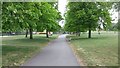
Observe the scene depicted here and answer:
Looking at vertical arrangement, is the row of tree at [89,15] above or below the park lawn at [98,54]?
above

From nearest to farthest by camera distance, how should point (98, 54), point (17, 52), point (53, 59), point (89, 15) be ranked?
1. point (53, 59)
2. point (98, 54)
3. point (17, 52)
4. point (89, 15)

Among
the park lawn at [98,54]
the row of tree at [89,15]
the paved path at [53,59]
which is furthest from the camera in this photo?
the row of tree at [89,15]

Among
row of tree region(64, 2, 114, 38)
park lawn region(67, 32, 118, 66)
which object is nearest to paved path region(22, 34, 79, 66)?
park lawn region(67, 32, 118, 66)

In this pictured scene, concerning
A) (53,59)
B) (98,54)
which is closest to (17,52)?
(53,59)

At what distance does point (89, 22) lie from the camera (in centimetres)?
3838

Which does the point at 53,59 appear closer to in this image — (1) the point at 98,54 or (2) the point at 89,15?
(1) the point at 98,54

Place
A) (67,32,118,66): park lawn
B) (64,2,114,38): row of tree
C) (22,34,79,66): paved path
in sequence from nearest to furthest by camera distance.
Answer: (22,34,79,66): paved path → (67,32,118,66): park lawn → (64,2,114,38): row of tree

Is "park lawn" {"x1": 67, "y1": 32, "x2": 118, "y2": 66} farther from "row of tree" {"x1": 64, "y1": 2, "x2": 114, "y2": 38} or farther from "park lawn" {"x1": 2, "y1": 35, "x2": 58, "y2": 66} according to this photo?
"row of tree" {"x1": 64, "y1": 2, "x2": 114, "y2": 38}

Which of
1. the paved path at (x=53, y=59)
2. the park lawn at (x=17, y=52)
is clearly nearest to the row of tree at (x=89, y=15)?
the park lawn at (x=17, y=52)

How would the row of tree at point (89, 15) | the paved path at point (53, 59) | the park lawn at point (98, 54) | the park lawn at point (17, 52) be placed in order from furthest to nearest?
the row of tree at point (89, 15) < the park lawn at point (17, 52) < the park lawn at point (98, 54) < the paved path at point (53, 59)

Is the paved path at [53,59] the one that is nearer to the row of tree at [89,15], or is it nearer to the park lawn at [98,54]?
Answer: the park lawn at [98,54]

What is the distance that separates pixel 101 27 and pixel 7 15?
26139 mm

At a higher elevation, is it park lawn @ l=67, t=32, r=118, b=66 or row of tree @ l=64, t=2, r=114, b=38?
row of tree @ l=64, t=2, r=114, b=38

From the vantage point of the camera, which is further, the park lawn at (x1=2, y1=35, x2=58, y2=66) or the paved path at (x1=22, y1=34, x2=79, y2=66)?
the park lawn at (x1=2, y1=35, x2=58, y2=66)
